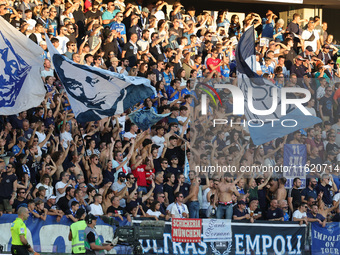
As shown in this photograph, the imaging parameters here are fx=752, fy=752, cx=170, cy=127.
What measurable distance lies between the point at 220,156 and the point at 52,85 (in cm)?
448

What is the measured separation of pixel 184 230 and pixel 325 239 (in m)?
3.08

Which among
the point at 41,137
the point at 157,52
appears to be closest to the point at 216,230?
the point at 41,137

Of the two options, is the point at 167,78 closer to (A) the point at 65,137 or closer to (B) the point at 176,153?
(B) the point at 176,153

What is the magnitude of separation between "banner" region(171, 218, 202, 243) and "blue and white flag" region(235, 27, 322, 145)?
3.47 metres

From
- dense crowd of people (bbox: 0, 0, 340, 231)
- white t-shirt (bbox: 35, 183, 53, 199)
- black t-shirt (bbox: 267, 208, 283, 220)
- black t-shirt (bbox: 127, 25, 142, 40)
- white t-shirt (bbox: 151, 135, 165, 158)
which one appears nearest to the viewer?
white t-shirt (bbox: 35, 183, 53, 199)

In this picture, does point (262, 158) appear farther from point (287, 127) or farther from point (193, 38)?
point (193, 38)

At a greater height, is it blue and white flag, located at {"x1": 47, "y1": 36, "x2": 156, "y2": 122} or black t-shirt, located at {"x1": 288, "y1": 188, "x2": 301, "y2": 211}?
blue and white flag, located at {"x1": 47, "y1": 36, "x2": 156, "y2": 122}

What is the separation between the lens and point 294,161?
19297 millimetres

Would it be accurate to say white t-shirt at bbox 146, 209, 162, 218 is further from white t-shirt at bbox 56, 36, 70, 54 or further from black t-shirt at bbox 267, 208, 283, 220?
white t-shirt at bbox 56, 36, 70, 54

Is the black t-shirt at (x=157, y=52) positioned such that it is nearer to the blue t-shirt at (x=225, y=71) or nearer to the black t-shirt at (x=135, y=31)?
the black t-shirt at (x=135, y=31)

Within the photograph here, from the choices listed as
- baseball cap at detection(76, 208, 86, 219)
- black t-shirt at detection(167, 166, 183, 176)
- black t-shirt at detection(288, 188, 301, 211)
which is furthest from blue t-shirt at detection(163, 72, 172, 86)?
baseball cap at detection(76, 208, 86, 219)

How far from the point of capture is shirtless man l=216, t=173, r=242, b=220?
16.6m

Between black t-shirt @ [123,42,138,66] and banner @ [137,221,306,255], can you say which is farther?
black t-shirt @ [123,42,138,66]

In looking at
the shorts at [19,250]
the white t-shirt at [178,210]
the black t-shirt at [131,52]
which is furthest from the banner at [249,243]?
the black t-shirt at [131,52]
